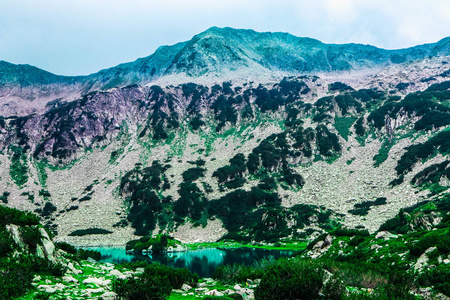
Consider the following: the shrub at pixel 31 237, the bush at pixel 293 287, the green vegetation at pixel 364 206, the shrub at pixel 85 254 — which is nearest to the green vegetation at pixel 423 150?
the green vegetation at pixel 364 206

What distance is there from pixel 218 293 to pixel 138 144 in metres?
145

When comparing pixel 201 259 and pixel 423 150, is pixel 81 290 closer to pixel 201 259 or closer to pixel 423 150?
pixel 201 259

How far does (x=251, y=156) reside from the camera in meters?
131

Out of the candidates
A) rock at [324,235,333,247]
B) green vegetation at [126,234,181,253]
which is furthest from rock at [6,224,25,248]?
green vegetation at [126,234,181,253]

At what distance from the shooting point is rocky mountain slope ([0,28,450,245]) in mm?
94938

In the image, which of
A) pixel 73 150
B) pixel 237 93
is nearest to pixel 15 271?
pixel 73 150

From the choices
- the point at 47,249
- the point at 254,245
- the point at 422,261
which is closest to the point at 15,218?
the point at 47,249

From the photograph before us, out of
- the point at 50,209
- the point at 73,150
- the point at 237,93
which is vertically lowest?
the point at 50,209

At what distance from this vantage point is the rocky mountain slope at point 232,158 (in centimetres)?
9494

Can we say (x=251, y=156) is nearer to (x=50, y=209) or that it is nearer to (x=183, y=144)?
(x=183, y=144)

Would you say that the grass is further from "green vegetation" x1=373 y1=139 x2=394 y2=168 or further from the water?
"green vegetation" x1=373 y1=139 x2=394 y2=168

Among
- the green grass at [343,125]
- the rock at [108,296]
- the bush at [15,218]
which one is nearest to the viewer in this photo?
the rock at [108,296]

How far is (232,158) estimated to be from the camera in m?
135

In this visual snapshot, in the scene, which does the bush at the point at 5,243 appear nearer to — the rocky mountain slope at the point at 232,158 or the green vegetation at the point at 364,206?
the rocky mountain slope at the point at 232,158
